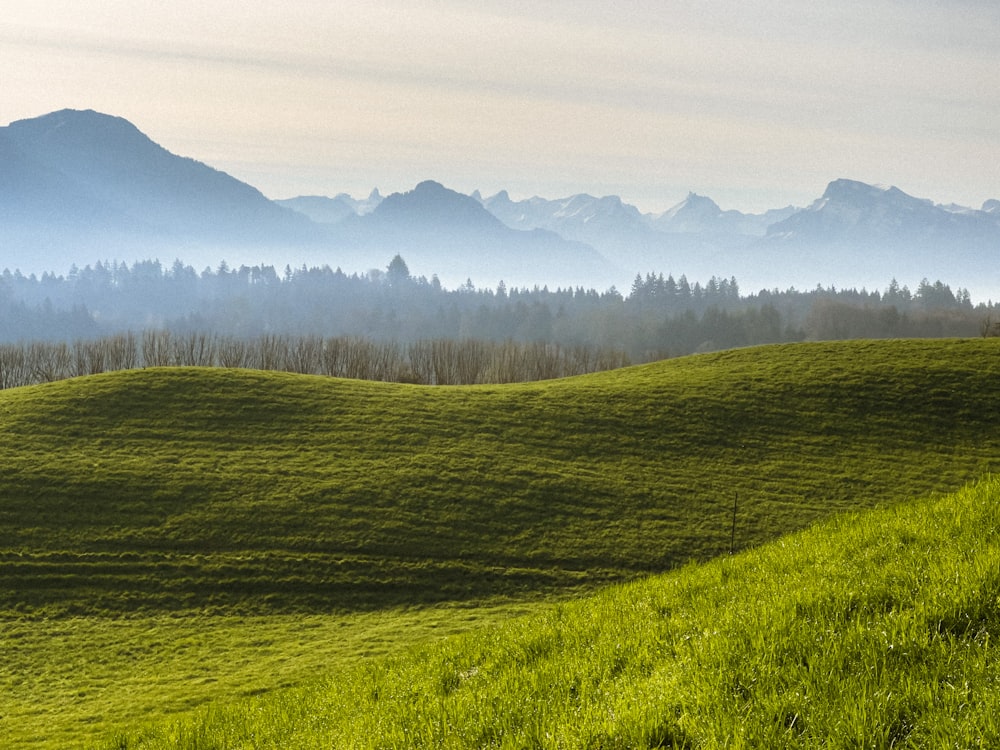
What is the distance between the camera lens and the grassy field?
2805 cm

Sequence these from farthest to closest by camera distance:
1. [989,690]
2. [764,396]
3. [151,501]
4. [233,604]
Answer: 1. [764,396]
2. [151,501]
3. [233,604]
4. [989,690]

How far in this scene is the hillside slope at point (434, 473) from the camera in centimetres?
3431

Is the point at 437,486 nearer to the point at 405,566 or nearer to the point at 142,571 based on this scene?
the point at 405,566

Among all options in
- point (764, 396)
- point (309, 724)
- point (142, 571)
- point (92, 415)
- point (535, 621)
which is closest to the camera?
point (309, 724)

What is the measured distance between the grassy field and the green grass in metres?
14.2

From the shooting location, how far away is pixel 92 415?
52.5 metres

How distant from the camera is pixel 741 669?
21.4 ft

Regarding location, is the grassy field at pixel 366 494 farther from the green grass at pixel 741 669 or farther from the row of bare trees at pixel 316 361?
the row of bare trees at pixel 316 361

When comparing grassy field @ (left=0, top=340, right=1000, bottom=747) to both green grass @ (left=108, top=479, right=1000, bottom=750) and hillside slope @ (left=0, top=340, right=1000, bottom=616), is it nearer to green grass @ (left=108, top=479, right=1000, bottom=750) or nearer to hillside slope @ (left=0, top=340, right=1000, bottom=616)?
hillside slope @ (left=0, top=340, right=1000, bottom=616)

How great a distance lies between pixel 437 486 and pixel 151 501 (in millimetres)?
15168

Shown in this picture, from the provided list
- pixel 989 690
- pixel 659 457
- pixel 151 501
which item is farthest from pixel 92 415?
pixel 989 690

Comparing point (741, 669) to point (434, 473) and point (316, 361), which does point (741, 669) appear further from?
point (316, 361)

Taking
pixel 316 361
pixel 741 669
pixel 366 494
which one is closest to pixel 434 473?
pixel 366 494

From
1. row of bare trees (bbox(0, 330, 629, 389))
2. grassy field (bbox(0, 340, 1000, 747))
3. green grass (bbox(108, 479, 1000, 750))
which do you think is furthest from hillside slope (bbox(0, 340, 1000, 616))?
row of bare trees (bbox(0, 330, 629, 389))
